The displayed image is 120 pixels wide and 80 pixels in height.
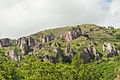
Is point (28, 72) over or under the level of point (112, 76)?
over

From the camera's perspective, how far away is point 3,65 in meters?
33.6

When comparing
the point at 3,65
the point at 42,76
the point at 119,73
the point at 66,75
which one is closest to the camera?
the point at 3,65

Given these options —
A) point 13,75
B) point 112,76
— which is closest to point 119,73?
point 112,76

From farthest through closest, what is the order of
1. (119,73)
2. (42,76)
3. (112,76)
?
(112,76) < (119,73) < (42,76)

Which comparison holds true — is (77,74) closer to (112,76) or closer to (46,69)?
(46,69)

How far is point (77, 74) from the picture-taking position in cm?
3909

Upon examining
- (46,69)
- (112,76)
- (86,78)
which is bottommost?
(112,76)

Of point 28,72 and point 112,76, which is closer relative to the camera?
point 28,72

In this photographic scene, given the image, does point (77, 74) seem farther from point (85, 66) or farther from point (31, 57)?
point (31, 57)

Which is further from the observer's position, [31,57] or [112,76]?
[112,76]

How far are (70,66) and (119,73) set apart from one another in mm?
130099

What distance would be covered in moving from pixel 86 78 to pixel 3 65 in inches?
568

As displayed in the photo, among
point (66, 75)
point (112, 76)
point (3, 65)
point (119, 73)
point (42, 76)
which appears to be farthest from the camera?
point (112, 76)

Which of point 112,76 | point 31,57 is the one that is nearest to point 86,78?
point 31,57
